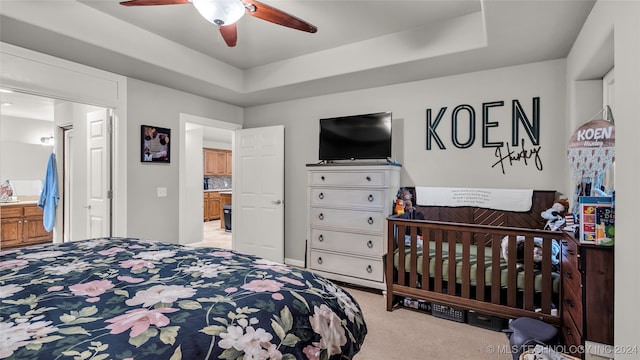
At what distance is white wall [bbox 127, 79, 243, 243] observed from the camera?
3.52 m

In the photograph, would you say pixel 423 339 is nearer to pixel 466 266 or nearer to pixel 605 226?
pixel 466 266

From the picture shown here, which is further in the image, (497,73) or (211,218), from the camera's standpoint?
(211,218)

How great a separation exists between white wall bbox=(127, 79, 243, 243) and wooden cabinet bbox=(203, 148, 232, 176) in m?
4.95

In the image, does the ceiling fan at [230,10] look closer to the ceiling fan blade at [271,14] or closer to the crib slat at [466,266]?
the ceiling fan blade at [271,14]

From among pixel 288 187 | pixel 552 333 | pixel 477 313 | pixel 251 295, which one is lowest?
pixel 477 313

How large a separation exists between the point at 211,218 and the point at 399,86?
7.01 meters

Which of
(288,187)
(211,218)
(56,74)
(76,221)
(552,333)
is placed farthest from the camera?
(211,218)

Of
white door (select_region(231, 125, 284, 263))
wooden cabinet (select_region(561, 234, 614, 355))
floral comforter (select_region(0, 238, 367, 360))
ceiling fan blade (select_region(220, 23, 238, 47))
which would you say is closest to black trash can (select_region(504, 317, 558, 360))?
wooden cabinet (select_region(561, 234, 614, 355))

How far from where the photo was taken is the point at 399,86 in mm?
3666

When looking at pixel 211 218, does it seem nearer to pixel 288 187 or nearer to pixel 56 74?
pixel 288 187

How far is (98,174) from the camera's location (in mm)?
3520

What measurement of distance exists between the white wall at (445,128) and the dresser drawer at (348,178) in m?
0.52

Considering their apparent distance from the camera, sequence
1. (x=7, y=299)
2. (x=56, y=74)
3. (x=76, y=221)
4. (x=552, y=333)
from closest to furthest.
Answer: (x=7, y=299), (x=552, y=333), (x=56, y=74), (x=76, y=221)

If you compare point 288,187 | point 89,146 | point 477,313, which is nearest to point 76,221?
point 89,146
